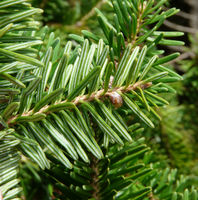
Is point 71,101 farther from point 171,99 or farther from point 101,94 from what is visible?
point 171,99

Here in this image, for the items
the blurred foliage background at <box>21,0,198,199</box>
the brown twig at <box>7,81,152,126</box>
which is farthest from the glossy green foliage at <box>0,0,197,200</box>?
the blurred foliage background at <box>21,0,198,199</box>

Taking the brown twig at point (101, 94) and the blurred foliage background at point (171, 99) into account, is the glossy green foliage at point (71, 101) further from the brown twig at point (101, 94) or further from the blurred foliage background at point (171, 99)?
the blurred foliage background at point (171, 99)

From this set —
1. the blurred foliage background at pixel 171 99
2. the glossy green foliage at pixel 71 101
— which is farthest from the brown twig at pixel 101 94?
the blurred foliage background at pixel 171 99

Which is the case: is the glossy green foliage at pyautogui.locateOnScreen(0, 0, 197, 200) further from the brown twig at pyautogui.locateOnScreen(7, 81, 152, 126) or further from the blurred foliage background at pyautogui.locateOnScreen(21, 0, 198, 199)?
the blurred foliage background at pyautogui.locateOnScreen(21, 0, 198, 199)

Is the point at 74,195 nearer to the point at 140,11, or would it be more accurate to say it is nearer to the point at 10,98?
the point at 10,98

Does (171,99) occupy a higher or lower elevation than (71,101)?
lower

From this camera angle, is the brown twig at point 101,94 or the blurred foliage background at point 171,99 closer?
the brown twig at point 101,94

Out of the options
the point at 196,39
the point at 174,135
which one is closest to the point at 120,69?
the point at 174,135

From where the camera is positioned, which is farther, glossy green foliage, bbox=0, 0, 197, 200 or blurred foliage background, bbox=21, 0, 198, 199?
blurred foliage background, bbox=21, 0, 198, 199

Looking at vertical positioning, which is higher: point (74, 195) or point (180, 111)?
point (74, 195)

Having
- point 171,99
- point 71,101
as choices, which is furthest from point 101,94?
point 171,99

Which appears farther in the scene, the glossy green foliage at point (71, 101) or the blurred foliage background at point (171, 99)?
the blurred foliage background at point (171, 99)
